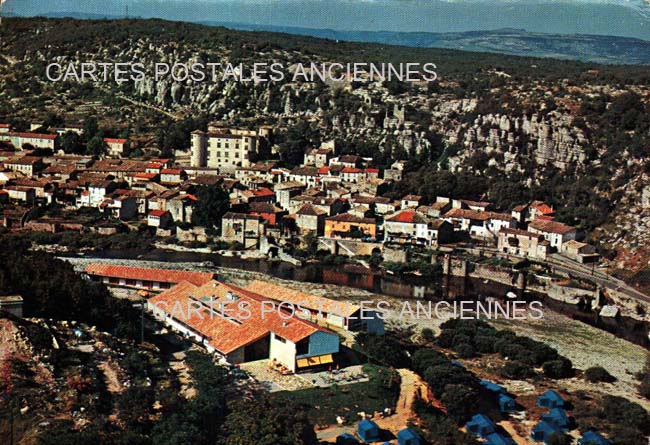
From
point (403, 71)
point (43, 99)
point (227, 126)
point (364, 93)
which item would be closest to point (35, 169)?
point (227, 126)

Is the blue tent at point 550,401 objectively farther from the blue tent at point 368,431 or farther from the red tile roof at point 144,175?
the red tile roof at point 144,175

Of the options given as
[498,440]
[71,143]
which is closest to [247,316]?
[498,440]

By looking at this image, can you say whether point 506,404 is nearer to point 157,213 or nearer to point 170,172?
point 157,213

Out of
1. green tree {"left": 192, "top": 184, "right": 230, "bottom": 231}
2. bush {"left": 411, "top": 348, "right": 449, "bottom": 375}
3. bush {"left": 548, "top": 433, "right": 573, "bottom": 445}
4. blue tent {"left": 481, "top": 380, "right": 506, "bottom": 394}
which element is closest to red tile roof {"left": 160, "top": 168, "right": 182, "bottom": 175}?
green tree {"left": 192, "top": 184, "right": 230, "bottom": 231}

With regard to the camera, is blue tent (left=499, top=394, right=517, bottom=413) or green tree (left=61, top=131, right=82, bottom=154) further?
green tree (left=61, top=131, right=82, bottom=154)

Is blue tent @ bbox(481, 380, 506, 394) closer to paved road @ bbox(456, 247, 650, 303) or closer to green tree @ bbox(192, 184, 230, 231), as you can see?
paved road @ bbox(456, 247, 650, 303)

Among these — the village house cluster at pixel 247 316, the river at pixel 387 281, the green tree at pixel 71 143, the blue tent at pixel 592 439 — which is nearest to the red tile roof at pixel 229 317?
the village house cluster at pixel 247 316
